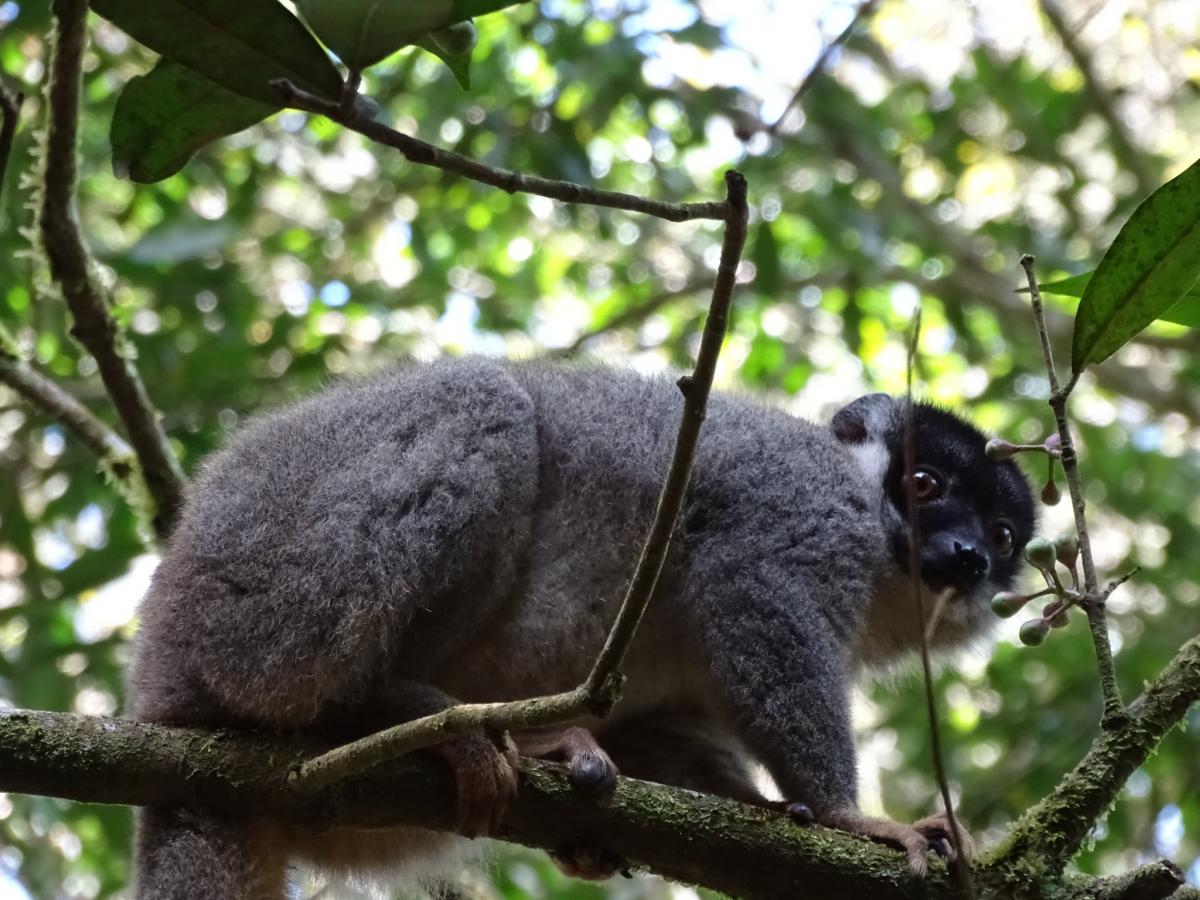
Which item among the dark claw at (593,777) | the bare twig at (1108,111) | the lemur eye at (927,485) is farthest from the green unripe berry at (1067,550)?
the bare twig at (1108,111)

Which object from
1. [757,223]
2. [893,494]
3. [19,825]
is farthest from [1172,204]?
[19,825]

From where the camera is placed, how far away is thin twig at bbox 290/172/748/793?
265cm

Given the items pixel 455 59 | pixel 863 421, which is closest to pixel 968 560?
pixel 863 421

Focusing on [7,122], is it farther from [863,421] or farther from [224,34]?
[863,421]

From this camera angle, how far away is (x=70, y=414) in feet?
19.1

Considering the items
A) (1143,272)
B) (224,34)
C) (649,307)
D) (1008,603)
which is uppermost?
(649,307)

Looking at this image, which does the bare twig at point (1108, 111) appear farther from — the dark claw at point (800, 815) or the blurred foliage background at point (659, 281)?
the dark claw at point (800, 815)

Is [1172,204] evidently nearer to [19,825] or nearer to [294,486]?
[294,486]

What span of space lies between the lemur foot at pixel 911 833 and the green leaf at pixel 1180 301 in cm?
167

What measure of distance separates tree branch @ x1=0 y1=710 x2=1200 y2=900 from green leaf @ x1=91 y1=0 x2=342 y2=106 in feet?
6.29

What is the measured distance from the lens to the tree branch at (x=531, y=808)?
3.70 m

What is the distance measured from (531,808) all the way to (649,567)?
4.40 ft

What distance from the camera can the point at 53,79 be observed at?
16.2 ft

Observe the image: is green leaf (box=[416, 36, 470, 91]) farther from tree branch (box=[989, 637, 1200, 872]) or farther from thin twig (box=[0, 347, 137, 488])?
thin twig (box=[0, 347, 137, 488])
